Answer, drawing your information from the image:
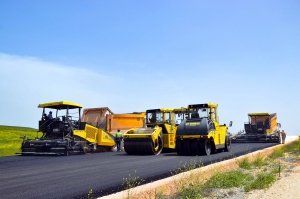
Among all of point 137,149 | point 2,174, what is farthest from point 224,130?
point 2,174

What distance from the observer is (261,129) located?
27.8 m

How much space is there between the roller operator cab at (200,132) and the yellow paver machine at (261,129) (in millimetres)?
11706

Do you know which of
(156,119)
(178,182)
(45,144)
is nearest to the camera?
(178,182)

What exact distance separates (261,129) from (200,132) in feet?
49.7

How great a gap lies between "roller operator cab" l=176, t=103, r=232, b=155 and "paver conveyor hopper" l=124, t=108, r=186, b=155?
92 cm

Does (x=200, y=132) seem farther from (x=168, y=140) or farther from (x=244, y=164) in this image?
(x=244, y=164)

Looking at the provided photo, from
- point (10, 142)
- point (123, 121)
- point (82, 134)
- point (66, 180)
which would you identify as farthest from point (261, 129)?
point (66, 180)

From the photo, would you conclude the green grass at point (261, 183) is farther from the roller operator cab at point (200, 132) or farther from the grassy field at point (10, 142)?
the grassy field at point (10, 142)

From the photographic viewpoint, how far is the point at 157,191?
687 centimetres

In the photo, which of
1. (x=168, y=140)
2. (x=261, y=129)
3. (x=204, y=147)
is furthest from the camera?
(x=261, y=129)

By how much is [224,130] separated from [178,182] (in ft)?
31.8

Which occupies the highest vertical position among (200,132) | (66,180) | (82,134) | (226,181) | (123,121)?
(123,121)

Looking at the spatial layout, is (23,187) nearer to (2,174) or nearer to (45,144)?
(2,174)

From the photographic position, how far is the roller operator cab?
47.8ft
